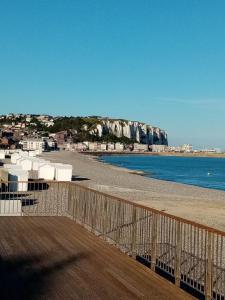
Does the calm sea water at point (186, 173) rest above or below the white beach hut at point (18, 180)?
below

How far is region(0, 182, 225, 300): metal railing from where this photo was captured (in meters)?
6.80

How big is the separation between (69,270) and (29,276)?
2.14 ft

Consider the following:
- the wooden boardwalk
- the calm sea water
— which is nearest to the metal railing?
the wooden boardwalk

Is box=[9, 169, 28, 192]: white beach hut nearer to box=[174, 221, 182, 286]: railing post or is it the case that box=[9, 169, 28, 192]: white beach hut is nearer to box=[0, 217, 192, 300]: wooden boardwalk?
box=[0, 217, 192, 300]: wooden boardwalk

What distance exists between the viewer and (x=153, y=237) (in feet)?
24.5

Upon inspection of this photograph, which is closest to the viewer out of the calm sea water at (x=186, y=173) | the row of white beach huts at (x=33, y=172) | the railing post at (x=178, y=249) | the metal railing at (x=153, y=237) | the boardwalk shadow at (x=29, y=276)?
the boardwalk shadow at (x=29, y=276)

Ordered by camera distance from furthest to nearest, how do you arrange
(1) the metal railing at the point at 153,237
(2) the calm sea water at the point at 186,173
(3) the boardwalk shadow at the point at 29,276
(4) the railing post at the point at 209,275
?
(2) the calm sea water at the point at 186,173 → (1) the metal railing at the point at 153,237 → (4) the railing post at the point at 209,275 → (3) the boardwalk shadow at the point at 29,276

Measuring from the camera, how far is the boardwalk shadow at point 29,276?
18.7 feet

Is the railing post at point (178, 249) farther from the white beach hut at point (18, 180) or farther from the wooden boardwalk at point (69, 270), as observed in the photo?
the white beach hut at point (18, 180)

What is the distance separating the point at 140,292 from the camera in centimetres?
606

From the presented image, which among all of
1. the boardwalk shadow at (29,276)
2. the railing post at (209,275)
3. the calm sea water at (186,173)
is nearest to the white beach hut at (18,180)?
the boardwalk shadow at (29,276)

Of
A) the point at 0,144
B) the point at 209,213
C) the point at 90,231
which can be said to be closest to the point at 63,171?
the point at 209,213

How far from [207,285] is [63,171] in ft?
69.2

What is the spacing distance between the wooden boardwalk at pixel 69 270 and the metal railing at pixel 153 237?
36 cm
